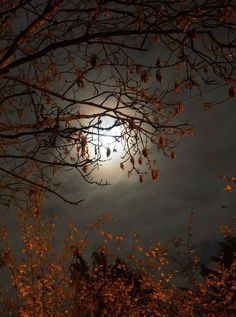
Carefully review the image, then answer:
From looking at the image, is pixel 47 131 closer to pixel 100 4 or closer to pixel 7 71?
pixel 7 71

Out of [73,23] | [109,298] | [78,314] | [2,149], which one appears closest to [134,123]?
[73,23]

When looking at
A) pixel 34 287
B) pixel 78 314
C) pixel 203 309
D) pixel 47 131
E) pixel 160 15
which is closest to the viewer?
pixel 160 15

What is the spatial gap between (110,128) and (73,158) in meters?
0.99

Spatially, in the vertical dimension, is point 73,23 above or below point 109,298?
above

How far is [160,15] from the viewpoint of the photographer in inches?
185

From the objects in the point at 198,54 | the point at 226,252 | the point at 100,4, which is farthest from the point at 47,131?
the point at 226,252

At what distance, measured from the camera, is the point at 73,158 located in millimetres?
5930

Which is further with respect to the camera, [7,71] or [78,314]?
[78,314]

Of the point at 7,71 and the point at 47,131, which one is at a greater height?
the point at 7,71

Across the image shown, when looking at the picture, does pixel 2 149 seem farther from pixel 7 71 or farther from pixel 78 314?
pixel 78 314

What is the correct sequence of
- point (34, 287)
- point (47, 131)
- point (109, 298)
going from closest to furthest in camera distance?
1. point (47, 131)
2. point (34, 287)
3. point (109, 298)

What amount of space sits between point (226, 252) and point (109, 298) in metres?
8.72

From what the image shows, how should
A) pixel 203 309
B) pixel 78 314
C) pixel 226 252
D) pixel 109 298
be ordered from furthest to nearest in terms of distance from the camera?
pixel 226 252, pixel 109 298, pixel 203 309, pixel 78 314

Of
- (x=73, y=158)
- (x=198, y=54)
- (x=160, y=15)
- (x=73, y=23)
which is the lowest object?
(x=73, y=158)
